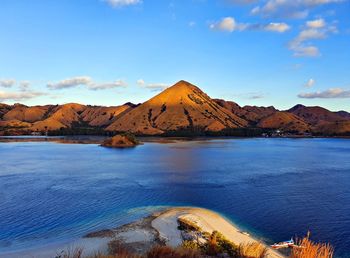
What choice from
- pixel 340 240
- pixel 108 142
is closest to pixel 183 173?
pixel 340 240

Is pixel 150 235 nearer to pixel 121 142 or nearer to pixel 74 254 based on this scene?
pixel 74 254

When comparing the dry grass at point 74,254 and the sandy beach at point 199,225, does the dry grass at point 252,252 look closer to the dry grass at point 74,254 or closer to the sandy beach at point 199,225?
the dry grass at point 74,254

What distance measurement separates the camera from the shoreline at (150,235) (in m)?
22.6

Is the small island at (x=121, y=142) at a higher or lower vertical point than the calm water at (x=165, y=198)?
higher

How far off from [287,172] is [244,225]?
39.0 metres

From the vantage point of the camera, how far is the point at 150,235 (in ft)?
84.4

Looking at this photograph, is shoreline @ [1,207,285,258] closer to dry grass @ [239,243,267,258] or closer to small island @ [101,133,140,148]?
dry grass @ [239,243,267,258]

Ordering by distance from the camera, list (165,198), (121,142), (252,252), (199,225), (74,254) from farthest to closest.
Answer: (121,142), (165,198), (199,225), (252,252), (74,254)

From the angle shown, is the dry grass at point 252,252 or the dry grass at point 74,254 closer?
the dry grass at point 74,254

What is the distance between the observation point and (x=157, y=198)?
138 ft

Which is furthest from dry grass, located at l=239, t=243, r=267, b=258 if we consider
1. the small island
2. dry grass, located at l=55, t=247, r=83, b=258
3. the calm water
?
the small island

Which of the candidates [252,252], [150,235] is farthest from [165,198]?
[252,252]

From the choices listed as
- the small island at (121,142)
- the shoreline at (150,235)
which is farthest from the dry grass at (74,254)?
the small island at (121,142)

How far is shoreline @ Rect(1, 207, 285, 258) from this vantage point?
22.6 metres
